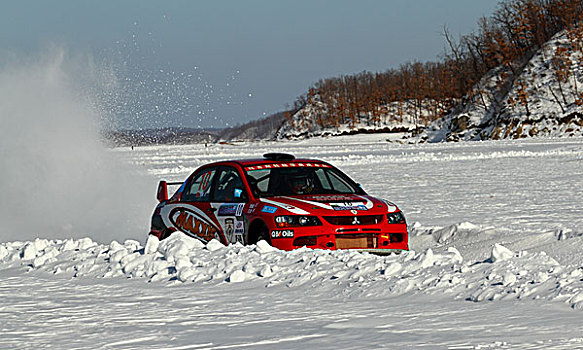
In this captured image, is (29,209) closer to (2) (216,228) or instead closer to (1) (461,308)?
(2) (216,228)

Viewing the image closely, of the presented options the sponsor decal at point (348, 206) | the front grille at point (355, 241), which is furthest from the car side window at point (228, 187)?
the front grille at point (355, 241)

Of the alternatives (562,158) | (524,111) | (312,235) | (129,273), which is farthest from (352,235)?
(524,111)

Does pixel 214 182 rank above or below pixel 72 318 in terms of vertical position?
above

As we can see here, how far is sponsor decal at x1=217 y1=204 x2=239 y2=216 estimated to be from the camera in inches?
367

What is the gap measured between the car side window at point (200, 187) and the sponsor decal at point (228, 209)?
46 cm

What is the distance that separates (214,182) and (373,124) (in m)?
122

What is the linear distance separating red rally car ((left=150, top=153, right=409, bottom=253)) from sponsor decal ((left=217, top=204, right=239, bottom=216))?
11 mm

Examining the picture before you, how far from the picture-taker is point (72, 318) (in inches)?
245

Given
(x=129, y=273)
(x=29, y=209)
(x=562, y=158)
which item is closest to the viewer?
(x=129, y=273)

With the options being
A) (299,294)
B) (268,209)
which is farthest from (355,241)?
(299,294)

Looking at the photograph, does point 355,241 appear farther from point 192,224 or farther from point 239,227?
point 192,224

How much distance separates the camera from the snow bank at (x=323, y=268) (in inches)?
243

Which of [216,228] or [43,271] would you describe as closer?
[43,271]

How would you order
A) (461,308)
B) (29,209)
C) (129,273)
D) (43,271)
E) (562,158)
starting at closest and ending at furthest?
(461,308)
(129,273)
(43,271)
(29,209)
(562,158)
